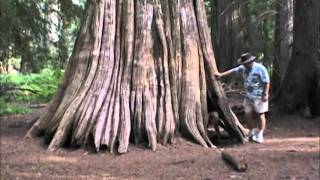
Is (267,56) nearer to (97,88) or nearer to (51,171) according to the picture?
(97,88)

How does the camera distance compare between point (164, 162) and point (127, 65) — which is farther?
point (127, 65)

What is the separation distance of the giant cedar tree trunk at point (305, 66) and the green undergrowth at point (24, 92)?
9046 mm

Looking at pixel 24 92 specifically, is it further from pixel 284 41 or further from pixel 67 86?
pixel 67 86

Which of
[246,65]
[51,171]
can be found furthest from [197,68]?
[51,171]

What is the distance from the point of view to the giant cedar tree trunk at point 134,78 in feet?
31.8

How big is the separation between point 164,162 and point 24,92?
1814 centimetres

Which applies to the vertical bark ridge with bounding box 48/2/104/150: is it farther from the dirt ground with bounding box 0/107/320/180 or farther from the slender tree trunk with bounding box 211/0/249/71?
the slender tree trunk with bounding box 211/0/249/71

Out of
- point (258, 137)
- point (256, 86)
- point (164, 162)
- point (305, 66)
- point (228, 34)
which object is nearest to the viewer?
point (164, 162)

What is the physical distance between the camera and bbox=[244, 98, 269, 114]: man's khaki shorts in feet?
35.7

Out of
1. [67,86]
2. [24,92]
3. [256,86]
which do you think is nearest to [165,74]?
[67,86]

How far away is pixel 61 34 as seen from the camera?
18938mm

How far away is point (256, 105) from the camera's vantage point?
1098cm

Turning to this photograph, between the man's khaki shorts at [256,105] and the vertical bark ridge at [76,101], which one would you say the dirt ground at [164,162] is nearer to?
the vertical bark ridge at [76,101]

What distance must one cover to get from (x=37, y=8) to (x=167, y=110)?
7.68m
